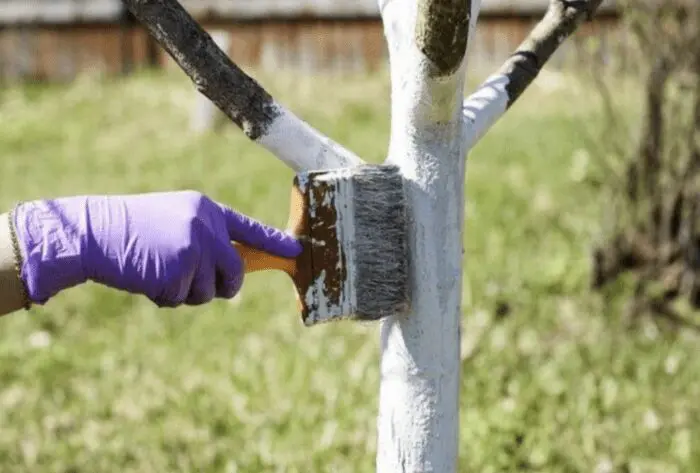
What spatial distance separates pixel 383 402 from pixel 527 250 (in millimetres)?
2341

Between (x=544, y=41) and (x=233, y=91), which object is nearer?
(x=233, y=91)

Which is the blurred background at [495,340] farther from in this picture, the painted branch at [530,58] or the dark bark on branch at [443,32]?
the dark bark on branch at [443,32]

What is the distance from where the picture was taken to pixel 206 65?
1.50m

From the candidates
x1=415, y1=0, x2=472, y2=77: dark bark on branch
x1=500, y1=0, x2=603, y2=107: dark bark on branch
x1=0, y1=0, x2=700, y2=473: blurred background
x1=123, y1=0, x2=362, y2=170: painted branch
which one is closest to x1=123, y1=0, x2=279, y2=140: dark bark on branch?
x1=123, y1=0, x2=362, y2=170: painted branch

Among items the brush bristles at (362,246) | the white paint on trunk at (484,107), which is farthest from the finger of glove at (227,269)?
the white paint on trunk at (484,107)

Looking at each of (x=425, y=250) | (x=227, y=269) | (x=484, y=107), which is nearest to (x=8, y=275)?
(x=227, y=269)

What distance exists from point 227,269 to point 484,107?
1.51 feet

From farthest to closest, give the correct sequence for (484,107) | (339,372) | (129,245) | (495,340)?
1. (495,340)
2. (339,372)
3. (484,107)
4. (129,245)

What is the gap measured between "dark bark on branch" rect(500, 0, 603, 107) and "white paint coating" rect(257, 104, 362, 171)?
32cm

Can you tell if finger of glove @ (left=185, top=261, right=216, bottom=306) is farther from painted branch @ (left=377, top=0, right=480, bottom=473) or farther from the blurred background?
the blurred background

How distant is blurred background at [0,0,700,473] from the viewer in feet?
8.80

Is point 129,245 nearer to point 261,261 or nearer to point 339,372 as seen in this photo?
point 261,261

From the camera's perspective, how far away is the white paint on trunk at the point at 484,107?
1567 mm

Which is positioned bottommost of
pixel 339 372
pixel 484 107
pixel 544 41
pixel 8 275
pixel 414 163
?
pixel 339 372
